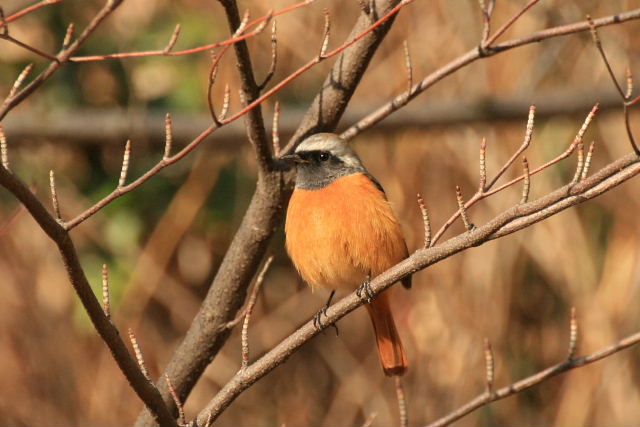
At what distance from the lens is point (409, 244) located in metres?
6.89

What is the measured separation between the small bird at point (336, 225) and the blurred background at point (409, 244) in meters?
1.92

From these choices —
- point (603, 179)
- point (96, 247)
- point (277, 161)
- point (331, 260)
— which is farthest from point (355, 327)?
point (603, 179)

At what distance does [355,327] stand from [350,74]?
13.7ft

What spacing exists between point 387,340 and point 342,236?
77 cm

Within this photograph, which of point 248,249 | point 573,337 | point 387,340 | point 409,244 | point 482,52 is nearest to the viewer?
point 573,337

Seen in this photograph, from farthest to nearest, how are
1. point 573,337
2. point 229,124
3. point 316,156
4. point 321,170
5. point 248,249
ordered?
point 229,124 < point 321,170 < point 316,156 < point 248,249 < point 573,337

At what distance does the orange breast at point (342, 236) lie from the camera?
4078 mm

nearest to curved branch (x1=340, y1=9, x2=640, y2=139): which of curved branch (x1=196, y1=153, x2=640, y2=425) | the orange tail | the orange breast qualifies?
the orange breast

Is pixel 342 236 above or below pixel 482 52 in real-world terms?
below

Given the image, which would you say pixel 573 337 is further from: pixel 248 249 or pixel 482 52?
pixel 248 249

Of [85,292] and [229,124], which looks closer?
[85,292]

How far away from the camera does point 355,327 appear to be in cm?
741

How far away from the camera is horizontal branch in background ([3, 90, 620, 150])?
5.91 metres

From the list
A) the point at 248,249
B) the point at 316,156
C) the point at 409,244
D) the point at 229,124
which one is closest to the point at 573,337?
the point at 248,249
